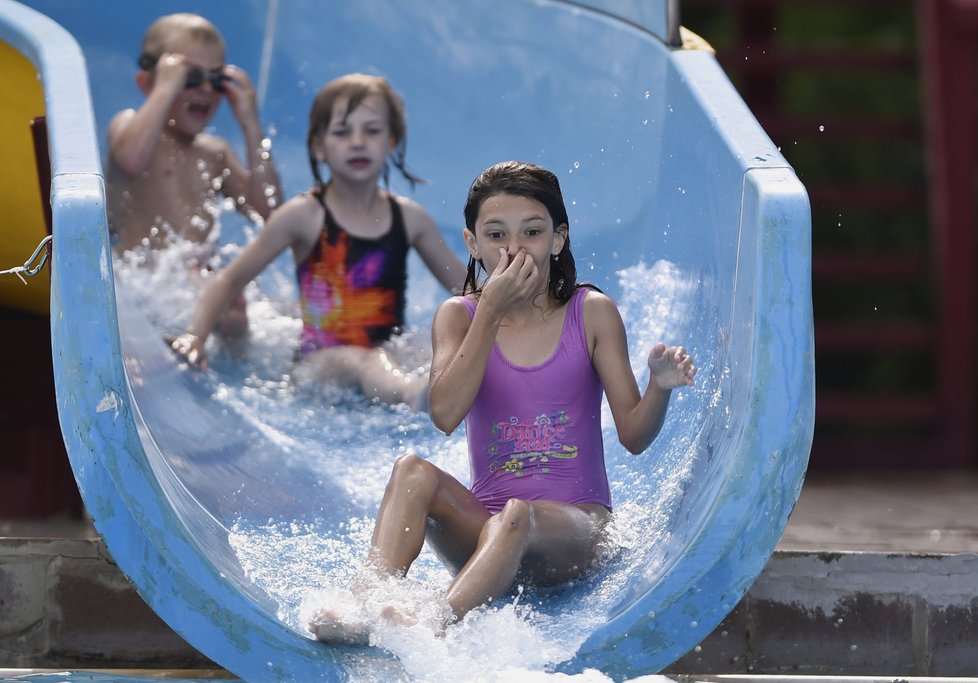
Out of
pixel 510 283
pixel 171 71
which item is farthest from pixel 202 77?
pixel 510 283

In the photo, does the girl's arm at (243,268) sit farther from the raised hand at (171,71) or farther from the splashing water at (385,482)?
the raised hand at (171,71)

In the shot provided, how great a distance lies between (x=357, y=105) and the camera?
12.3 ft

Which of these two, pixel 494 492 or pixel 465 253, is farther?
pixel 465 253

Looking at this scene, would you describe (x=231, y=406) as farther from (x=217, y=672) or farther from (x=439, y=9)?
(x=439, y=9)

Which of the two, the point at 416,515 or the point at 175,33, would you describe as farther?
the point at 175,33

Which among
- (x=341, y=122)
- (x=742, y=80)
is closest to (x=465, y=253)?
(x=341, y=122)

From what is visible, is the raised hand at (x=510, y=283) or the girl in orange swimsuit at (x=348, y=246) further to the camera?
the girl in orange swimsuit at (x=348, y=246)

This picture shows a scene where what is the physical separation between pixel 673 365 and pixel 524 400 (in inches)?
12.9

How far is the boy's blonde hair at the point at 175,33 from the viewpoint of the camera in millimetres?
3994

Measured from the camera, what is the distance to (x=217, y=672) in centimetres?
263

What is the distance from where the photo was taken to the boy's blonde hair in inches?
157

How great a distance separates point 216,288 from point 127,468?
152cm

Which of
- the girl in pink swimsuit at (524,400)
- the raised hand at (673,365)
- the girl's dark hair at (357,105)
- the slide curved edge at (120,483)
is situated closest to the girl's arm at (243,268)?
the girl's dark hair at (357,105)

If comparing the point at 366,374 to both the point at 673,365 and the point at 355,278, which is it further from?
the point at 673,365
